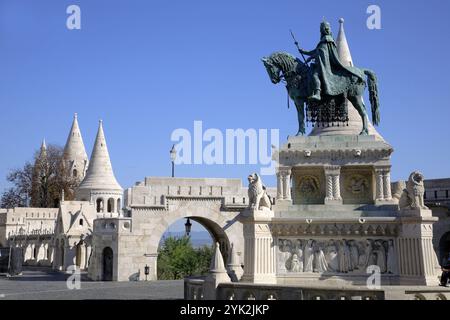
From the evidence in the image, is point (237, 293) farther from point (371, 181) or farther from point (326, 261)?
point (371, 181)

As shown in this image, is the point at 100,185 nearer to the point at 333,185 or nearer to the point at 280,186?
the point at 280,186

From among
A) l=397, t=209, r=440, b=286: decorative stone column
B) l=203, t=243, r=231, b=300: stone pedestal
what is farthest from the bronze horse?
l=203, t=243, r=231, b=300: stone pedestal

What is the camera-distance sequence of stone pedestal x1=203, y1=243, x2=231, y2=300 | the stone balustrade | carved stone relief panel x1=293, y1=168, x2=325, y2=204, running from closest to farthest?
the stone balustrade < stone pedestal x1=203, y1=243, x2=231, y2=300 < carved stone relief panel x1=293, y1=168, x2=325, y2=204

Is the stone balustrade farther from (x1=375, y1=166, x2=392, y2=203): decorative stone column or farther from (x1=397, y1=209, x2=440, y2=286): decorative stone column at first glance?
(x1=375, y1=166, x2=392, y2=203): decorative stone column

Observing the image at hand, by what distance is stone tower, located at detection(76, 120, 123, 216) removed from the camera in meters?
56.6

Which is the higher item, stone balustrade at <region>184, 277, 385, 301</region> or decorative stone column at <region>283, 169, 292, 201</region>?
decorative stone column at <region>283, 169, 292, 201</region>

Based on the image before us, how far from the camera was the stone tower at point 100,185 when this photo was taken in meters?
56.6

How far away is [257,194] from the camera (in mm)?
14484

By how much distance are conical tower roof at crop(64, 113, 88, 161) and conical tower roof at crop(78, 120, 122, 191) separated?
46.6 feet

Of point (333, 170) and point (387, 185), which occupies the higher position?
point (333, 170)

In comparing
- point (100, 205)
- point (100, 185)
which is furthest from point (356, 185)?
point (100, 205)

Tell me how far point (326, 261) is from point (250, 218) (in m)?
2.09

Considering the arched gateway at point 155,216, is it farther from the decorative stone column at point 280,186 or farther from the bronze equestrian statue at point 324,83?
the decorative stone column at point 280,186

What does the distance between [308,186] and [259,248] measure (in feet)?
7.71
